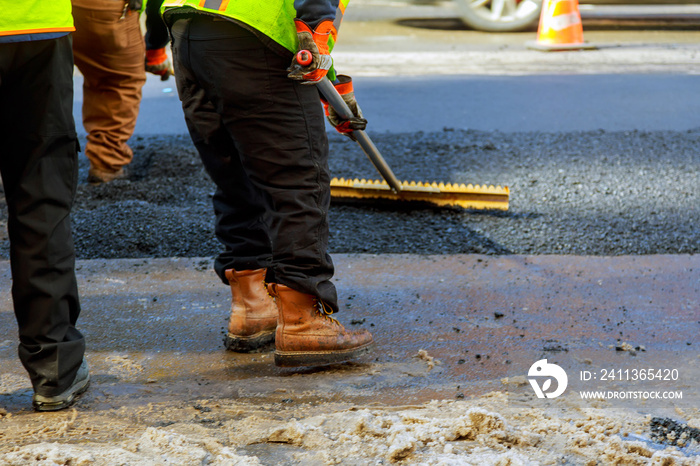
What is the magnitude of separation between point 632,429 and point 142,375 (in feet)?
5.04

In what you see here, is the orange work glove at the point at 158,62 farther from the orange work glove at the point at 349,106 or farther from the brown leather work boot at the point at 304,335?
the brown leather work boot at the point at 304,335

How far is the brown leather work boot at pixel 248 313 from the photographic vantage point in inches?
106

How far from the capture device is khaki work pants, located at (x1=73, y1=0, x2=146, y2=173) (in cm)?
413

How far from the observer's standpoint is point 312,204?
2.41m

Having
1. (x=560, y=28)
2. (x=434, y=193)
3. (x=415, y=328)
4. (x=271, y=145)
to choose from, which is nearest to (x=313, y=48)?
(x=271, y=145)

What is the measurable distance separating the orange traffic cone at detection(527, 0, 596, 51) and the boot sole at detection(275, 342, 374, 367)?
716cm

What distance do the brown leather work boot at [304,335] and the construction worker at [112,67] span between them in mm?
1938

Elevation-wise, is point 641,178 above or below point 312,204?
below

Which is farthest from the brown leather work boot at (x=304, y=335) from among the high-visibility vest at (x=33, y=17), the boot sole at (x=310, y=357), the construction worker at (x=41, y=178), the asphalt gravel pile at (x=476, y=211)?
the asphalt gravel pile at (x=476, y=211)

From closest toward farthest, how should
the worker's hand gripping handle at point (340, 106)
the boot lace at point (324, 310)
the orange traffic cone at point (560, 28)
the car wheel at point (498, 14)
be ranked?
the worker's hand gripping handle at point (340, 106) < the boot lace at point (324, 310) < the orange traffic cone at point (560, 28) < the car wheel at point (498, 14)

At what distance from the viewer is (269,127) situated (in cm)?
233

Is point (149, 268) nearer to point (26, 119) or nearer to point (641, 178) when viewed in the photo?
point (26, 119)

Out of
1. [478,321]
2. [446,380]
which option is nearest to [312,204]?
[446,380]

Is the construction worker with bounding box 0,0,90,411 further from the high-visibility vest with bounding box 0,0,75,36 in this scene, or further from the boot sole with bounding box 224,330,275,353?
the boot sole with bounding box 224,330,275,353
